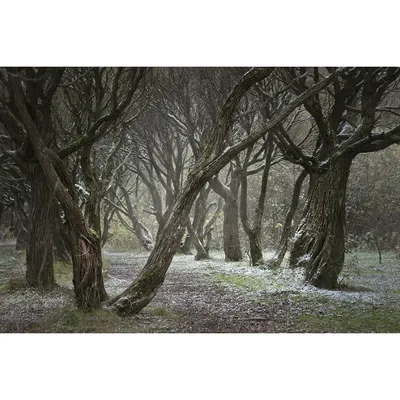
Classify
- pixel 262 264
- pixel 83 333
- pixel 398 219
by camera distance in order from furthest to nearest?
pixel 262 264 < pixel 398 219 < pixel 83 333

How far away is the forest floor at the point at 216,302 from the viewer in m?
5.03

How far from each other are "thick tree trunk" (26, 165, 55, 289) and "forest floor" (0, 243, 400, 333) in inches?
4.6

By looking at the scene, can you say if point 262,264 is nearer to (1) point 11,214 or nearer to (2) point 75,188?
(2) point 75,188

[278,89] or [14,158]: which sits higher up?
[278,89]

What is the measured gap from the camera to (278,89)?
218 inches

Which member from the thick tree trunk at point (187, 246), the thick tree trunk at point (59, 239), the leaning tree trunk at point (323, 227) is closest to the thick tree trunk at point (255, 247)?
the leaning tree trunk at point (323, 227)

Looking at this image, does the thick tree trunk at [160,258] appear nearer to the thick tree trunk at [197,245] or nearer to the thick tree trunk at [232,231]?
the thick tree trunk at [197,245]

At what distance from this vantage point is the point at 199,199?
18.3ft

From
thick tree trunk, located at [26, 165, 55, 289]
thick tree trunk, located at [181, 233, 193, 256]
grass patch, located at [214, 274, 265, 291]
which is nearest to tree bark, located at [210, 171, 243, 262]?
grass patch, located at [214, 274, 265, 291]

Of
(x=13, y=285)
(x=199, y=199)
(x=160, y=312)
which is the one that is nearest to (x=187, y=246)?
(x=199, y=199)

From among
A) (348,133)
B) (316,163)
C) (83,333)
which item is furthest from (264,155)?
(83,333)

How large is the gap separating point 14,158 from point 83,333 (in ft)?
6.95

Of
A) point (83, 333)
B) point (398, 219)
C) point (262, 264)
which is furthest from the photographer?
point (262, 264)

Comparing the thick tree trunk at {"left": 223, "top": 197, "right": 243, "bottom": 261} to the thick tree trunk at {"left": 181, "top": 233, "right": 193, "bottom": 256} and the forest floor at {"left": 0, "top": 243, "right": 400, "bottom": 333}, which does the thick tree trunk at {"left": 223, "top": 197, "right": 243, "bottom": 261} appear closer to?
the forest floor at {"left": 0, "top": 243, "right": 400, "bottom": 333}
